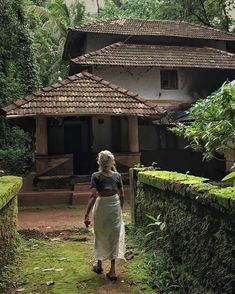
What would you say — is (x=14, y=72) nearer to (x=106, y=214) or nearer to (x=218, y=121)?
(x=106, y=214)

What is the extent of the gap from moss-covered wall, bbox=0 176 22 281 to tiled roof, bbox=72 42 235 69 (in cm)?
1063

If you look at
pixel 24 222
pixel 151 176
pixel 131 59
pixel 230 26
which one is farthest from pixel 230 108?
pixel 230 26

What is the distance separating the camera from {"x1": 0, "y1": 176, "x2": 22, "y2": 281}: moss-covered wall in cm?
508

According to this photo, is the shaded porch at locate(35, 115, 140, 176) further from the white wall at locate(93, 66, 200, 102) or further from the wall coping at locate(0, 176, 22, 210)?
the wall coping at locate(0, 176, 22, 210)

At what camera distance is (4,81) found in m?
19.7

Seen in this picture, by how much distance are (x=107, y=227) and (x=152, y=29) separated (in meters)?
16.3

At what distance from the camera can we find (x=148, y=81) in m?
18.0

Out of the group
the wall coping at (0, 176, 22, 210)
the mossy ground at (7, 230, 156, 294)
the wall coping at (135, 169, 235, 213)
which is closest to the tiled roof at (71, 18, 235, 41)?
the wall coping at (0, 176, 22, 210)

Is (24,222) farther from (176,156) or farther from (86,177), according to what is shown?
(176,156)

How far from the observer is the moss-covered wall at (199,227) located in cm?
341

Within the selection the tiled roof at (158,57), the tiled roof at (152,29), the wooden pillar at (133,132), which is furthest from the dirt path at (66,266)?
the tiled roof at (152,29)

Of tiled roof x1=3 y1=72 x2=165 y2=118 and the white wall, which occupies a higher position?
the white wall

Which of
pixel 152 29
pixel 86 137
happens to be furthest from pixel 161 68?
pixel 86 137

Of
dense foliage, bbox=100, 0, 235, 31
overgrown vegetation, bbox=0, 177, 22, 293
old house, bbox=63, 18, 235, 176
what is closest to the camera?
overgrown vegetation, bbox=0, 177, 22, 293
